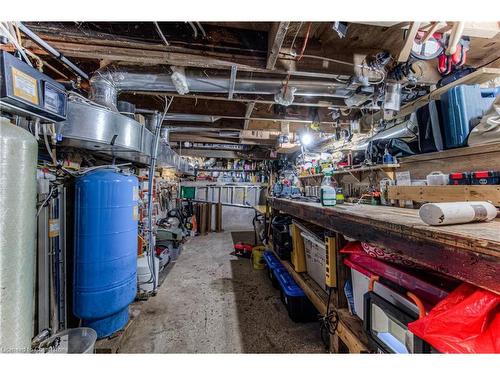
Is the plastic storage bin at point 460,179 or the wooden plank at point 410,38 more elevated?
the wooden plank at point 410,38

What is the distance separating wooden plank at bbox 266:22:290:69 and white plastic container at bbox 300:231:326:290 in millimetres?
1526

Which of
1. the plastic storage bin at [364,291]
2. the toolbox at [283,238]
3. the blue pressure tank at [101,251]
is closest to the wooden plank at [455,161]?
the plastic storage bin at [364,291]

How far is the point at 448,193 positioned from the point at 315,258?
1.18 m

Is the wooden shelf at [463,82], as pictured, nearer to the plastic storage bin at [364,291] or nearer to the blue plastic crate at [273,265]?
the plastic storage bin at [364,291]

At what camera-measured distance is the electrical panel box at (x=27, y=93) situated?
986 mm

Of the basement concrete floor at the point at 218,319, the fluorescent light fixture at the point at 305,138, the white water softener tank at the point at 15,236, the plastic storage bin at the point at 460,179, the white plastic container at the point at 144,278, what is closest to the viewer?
the white water softener tank at the point at 15,236

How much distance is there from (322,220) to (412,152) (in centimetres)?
120

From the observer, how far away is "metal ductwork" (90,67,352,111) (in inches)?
69.4

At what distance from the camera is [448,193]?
1436 mm

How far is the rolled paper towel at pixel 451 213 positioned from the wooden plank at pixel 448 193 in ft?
1.59

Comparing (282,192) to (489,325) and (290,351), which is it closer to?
(290,351)

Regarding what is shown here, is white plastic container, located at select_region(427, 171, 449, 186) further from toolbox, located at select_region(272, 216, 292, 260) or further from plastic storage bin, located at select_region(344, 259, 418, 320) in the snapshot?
toolbox, located at select_region(272, 216, 292, 260)

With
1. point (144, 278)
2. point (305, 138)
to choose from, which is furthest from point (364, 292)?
point (305, 138)

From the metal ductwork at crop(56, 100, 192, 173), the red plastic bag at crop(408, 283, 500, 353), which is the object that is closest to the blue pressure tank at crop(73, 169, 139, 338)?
the metal ductwork at crop(56, 100, 192, 173)
